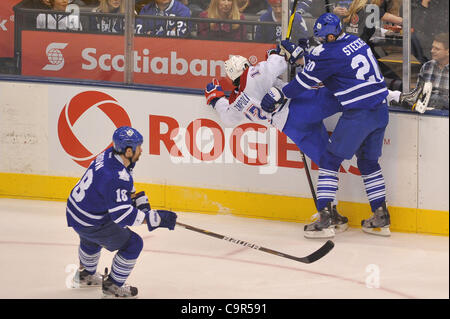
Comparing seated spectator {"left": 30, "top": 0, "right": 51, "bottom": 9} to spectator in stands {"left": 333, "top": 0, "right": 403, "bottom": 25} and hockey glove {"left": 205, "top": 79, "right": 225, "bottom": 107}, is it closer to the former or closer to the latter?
hockey glove {"left": 205, "top": 79, "right": 225, "bottom": 107}

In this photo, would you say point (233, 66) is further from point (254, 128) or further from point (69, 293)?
point (69, 293)

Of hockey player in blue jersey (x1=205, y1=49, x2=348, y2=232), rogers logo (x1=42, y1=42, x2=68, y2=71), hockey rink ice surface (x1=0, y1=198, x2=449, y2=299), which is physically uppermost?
rogers logo (x1=42, y1=42, x2=68, y2=71)

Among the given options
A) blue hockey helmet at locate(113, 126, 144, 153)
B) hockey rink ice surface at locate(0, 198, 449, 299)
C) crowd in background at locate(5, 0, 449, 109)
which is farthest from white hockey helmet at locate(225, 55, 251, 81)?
blue hockey helmet at locate(113, 126, 144, 153)

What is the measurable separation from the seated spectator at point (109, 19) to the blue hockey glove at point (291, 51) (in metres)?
1.23

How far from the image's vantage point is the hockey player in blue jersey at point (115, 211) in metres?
5.15

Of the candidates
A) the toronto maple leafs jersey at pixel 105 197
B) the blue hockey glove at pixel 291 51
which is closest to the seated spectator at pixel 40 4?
the blue hockey glove at pixel 291 51

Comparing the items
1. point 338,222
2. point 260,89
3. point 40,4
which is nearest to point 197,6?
point 260,89

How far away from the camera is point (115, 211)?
514cm

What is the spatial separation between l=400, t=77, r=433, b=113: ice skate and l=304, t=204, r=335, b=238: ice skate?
2.61 feet

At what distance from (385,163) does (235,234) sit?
1036mm

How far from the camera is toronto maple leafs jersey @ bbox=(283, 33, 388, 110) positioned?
20.8 feet

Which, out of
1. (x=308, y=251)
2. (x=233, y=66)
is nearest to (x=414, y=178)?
(x=308, y=251)

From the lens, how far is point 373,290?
5586 mm

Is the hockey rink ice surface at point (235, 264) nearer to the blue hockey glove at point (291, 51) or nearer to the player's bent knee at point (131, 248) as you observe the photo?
the player's bent knee at point (131, 248)
